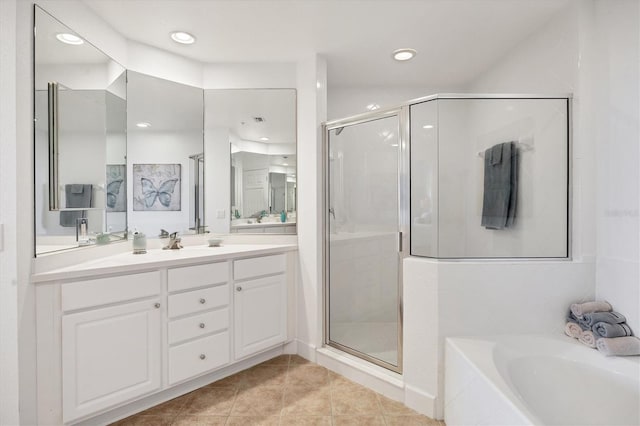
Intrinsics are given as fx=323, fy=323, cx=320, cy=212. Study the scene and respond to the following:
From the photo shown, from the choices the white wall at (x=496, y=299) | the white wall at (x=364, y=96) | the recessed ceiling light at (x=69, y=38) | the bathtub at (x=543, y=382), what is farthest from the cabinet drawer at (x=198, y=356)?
the white wall at (x=364, y=96)

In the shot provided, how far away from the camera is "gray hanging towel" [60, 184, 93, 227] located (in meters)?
1.83

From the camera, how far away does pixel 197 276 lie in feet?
6.75

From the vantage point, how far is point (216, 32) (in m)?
2.18

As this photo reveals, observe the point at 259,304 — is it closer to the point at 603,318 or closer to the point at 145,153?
the point at 145,153

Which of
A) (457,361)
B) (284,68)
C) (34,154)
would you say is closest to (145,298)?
(34,154)

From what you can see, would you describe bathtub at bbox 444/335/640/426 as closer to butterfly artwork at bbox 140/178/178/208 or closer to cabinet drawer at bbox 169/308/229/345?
cabinet drawer at bbox 169/308/229/345

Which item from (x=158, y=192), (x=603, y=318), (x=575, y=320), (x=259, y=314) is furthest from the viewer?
(x=158, y=192)

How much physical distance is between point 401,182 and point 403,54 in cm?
111

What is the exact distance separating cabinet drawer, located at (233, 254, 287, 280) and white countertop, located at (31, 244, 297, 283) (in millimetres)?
47

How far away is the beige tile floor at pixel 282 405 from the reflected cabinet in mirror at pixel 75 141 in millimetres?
1161

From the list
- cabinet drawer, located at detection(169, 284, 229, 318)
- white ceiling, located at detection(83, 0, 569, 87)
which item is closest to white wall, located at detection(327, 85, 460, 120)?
white ceiling, located at detection(83, 0, 569, 87)

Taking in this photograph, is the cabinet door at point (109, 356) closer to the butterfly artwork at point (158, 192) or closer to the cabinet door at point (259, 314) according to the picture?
the cabinet door at point (259, 314)

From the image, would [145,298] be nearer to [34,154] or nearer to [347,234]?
[34,154]

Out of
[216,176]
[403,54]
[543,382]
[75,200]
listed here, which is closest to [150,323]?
[75,200]
